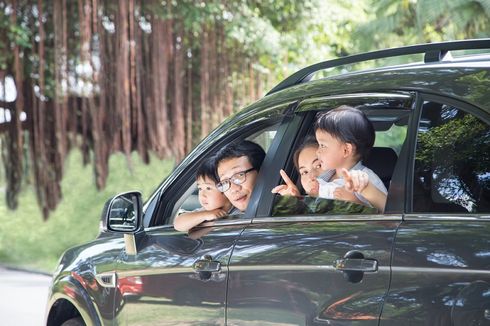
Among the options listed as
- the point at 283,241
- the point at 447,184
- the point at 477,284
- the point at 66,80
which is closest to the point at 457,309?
the point at 477,284

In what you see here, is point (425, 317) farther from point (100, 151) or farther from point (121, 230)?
point (100, 151)

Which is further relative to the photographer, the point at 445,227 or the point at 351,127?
the point at 351,127

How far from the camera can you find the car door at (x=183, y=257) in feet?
11.6

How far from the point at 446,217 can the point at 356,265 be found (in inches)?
11.9

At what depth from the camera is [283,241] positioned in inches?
126

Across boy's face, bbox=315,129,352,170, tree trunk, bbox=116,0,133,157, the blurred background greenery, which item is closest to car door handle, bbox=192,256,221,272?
boy's face, bbox=315,129,352,170

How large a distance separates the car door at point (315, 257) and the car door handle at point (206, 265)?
11 centimetres

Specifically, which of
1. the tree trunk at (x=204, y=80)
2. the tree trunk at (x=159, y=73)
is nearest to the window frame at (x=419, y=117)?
the tree trunk at (x=159, y=73)

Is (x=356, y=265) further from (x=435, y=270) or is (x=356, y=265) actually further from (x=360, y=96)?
(x=360, y=96)

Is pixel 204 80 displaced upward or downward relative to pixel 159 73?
downward

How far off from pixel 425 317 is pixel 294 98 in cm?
122

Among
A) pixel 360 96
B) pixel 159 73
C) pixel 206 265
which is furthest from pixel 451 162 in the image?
pixel 159 73

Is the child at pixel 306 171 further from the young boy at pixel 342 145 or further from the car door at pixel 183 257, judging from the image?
the car door at pixel 183 257

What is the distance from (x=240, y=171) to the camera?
3.86 m
